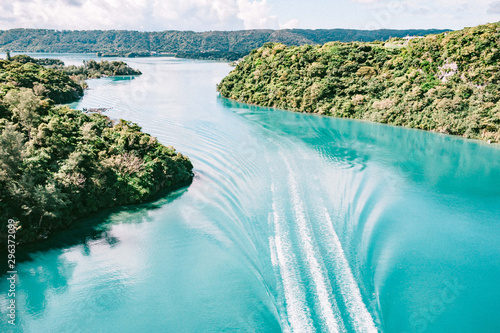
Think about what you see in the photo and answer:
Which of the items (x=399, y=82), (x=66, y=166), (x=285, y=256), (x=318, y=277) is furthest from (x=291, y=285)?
(x=399, y=82)

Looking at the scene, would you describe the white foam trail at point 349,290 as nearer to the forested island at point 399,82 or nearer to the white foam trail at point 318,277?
the white foam trail at point 318,277

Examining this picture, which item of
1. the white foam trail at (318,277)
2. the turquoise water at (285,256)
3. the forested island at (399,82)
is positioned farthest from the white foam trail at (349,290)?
the forested island at (399,82)

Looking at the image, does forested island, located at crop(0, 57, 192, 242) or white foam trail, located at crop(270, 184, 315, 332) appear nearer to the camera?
white foam trail, located at crop(270, 184, 315, 332)

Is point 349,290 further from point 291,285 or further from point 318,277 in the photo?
point 291,285

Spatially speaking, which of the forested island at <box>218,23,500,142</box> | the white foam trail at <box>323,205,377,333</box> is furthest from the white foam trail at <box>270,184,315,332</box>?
the forested island at <box>218,23,500,142</box>

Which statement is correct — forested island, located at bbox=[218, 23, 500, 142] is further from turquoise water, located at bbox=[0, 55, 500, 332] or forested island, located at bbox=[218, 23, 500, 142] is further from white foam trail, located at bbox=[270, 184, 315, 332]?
white foam trail, located at bbox=[270, 184, 315, 332]

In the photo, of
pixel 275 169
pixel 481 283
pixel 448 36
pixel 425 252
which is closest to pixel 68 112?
pixel 275 169
